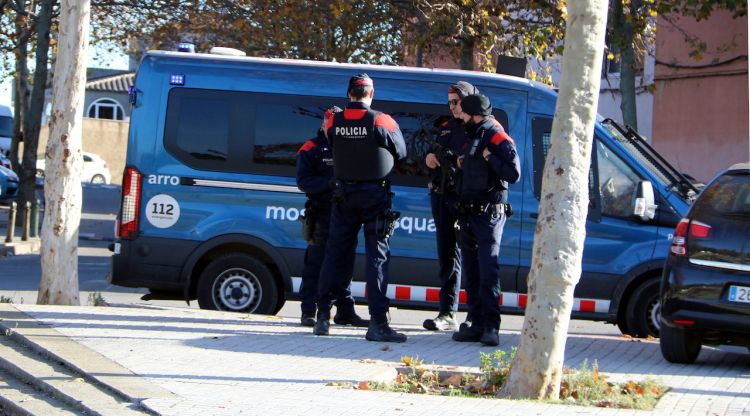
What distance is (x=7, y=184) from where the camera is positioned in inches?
1113

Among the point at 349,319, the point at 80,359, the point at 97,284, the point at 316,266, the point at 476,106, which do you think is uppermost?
the point at 476,106

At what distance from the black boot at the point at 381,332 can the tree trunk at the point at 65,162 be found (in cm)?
281

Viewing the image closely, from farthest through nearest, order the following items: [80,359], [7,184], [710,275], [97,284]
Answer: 1. [7,184]
2. [97,284]
3. [710,275]
4. [80,359]

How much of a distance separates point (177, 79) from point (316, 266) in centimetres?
230

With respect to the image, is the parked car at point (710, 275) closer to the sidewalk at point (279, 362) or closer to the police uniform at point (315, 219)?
the sidewalk at point (279, 362)

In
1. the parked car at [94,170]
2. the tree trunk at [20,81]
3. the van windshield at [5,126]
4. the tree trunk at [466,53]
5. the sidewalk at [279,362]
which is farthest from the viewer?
the parked car at [94,170]

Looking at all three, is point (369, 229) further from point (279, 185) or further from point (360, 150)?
point (279, 185)

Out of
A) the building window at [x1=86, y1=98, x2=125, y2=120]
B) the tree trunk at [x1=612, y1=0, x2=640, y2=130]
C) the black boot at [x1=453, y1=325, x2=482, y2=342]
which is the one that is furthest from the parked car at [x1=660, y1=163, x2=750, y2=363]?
the building window at [x1=86, y1=98, x2=125, y2=120]

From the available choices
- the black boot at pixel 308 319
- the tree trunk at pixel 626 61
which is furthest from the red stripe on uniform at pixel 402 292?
the tree trunk at pixel 626 61

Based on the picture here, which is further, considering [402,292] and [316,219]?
[402,292]

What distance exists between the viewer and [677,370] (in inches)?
307

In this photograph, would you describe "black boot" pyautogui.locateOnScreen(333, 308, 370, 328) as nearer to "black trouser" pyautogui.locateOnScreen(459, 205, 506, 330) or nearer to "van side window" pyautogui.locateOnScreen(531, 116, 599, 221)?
"black trouser" pyautogui.locateOnScreen(459, 205, 506, 330)

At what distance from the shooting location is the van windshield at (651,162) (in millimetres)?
9820

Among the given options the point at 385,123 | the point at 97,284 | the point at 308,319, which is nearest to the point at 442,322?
the point at 308,319
